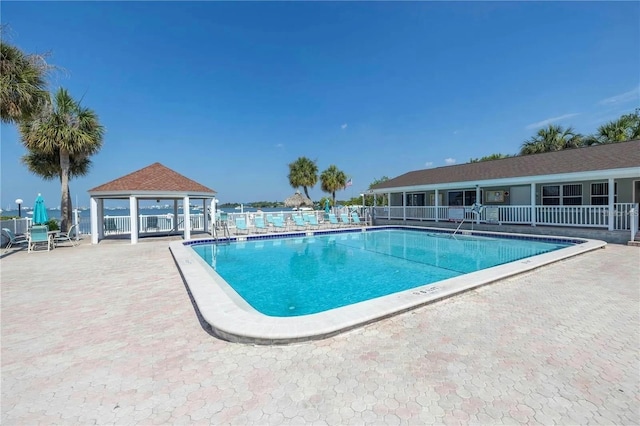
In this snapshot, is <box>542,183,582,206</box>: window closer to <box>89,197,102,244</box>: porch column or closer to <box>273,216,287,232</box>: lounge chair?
<box>273,216,287,232</box>: lounge chair

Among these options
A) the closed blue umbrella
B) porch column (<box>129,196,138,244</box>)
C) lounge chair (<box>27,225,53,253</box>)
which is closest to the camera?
lounge chair (<box>27,225,53,253</box>)

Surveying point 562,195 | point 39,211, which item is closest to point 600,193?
point 562,195

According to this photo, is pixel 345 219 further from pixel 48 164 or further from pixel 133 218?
pixel 48 164

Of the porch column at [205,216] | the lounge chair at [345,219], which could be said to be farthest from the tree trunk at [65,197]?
the lounge chair at [345,219]

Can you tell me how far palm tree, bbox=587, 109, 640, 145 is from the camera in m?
24.9


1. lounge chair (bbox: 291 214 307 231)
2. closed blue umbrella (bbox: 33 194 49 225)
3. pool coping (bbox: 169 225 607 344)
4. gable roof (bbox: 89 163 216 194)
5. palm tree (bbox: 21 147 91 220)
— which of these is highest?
palm tree (bbox: 21 147 91 220)

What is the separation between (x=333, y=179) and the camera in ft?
121

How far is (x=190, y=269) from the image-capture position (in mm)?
7297

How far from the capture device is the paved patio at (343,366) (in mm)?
2398

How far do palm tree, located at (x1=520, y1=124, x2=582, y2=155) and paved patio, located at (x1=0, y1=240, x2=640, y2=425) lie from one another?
30086mm

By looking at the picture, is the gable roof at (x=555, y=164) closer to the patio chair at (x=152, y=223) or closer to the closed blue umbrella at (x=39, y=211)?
the patio chair at (x=152, y=223)

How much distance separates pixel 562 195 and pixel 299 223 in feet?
48.6

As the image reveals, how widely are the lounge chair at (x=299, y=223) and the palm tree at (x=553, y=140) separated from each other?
25108mm

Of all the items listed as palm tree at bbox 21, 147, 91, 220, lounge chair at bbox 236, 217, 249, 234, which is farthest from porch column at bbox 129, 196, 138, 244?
lounge chair at bbox 236, 217, 249, 234
